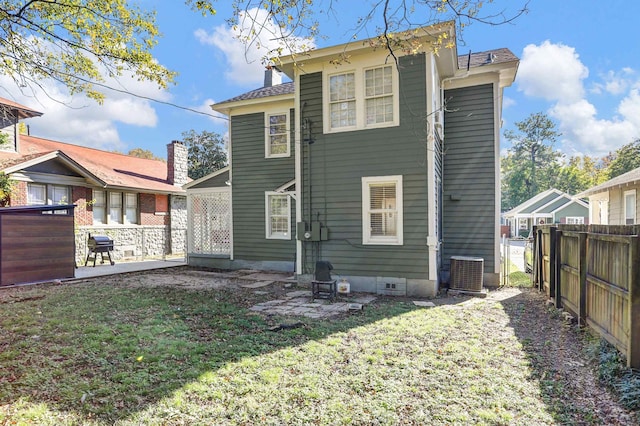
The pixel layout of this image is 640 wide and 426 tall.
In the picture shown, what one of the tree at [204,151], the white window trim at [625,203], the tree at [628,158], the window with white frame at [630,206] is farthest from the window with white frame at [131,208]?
the tree at [628,158]

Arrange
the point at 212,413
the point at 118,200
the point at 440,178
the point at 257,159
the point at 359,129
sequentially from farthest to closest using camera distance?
the point at 118,200 → the point at 257,159 → the point at 440,178 → the point at 359,129 → the point at 212,413

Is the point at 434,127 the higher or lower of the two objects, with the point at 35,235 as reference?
higher

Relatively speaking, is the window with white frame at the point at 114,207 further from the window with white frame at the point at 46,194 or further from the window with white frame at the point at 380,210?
the window with white frame at the point at 380,210

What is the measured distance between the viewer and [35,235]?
8.51m

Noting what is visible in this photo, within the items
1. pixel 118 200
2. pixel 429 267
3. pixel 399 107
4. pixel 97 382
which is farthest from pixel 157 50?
pixel 118 200

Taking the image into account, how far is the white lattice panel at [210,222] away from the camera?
1173 centimetres

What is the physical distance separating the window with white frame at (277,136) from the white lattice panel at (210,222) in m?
2.23

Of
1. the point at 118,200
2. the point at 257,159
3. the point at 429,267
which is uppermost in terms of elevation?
the point at 257,159

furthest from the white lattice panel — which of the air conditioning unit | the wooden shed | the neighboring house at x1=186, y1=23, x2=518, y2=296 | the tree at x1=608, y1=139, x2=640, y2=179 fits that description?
the tree at x1=608, y1=139, x2=640, y2=179

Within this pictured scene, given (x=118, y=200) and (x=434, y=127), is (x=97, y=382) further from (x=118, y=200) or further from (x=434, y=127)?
(x=118, y=200)

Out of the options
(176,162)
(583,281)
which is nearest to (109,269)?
(176,162)

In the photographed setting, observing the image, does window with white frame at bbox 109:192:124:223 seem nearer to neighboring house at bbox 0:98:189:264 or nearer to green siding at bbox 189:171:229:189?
neighboring house at bbox 0:98:189:264

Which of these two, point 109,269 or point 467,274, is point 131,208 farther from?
point 467,274

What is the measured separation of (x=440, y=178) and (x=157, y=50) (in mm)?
6597
